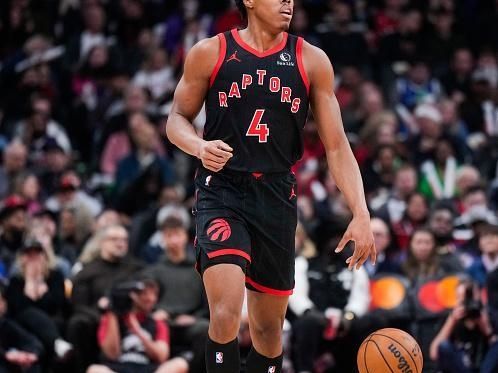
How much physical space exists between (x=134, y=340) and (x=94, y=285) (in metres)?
1.15

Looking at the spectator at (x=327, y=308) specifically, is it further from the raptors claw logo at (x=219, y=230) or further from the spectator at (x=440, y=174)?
the raptors claw logo at (x=219, y=230)

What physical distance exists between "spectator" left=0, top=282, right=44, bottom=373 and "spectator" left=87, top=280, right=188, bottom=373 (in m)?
0.53

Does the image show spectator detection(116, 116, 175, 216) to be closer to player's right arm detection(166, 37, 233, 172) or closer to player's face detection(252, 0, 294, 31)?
player's right arm detection(166, 37, 233, 172)

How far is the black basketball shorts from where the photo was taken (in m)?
6.75

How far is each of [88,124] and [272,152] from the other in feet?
31.8

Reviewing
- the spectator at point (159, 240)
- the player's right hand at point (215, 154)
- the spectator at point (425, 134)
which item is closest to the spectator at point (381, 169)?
the spectator at point (425, 134)

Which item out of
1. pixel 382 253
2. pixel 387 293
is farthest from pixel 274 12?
pixel 382 253

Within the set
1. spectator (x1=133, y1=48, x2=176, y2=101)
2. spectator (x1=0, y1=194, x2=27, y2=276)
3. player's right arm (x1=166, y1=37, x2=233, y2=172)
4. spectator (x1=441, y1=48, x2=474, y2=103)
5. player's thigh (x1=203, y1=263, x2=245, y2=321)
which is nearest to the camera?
player's thigh (x1=203, y1=263, x2=245, y2=321)

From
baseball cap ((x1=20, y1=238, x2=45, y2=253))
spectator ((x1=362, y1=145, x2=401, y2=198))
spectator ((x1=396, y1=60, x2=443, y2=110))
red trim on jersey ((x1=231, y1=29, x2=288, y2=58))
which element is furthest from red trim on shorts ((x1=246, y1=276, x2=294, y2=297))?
spectator ((x1=396, y1=60, x2=443, y2=110))

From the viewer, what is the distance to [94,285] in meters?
11.5

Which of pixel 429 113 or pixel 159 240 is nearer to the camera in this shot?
pixel 159 240

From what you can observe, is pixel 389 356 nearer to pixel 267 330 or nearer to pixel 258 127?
pixel 267 330

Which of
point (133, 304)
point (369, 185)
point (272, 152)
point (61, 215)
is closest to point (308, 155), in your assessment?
point (369, 185)

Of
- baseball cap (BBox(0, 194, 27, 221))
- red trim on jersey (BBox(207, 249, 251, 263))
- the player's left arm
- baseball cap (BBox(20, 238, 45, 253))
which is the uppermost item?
the player's left arm
